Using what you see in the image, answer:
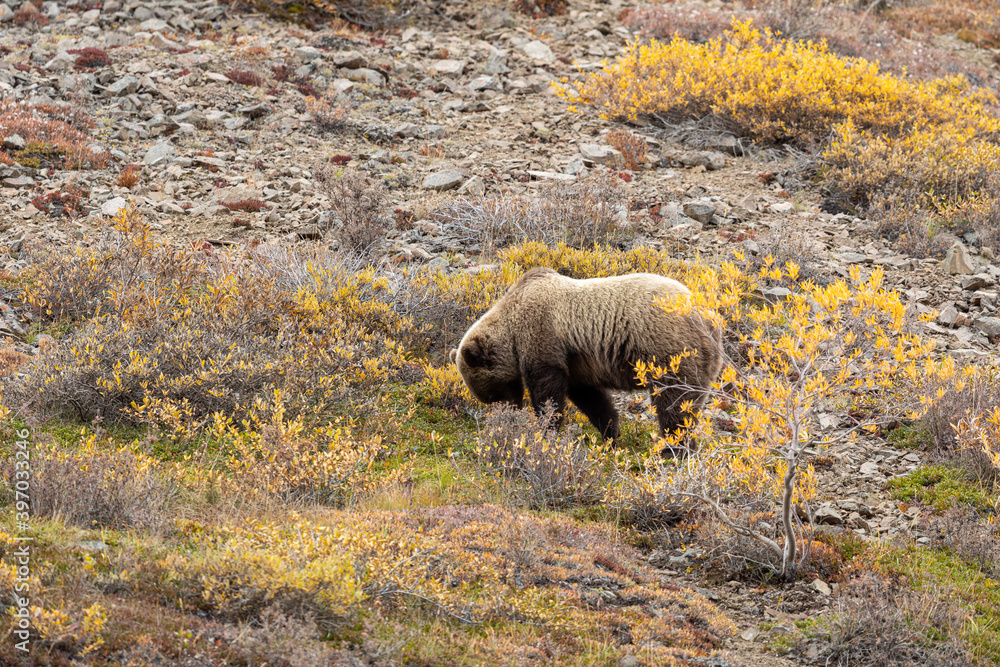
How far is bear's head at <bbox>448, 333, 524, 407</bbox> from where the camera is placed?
8469mm

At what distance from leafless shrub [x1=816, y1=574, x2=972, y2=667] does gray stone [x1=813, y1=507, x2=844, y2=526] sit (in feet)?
5.08


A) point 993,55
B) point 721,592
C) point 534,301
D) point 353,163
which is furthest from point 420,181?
point 993,55

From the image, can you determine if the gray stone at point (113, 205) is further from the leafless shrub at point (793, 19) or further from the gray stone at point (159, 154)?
the leafless shrub at point (793, 19)

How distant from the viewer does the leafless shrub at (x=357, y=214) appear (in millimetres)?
11727

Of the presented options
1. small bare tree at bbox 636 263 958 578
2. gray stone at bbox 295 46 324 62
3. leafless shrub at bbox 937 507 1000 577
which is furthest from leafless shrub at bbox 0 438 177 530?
gray stone at bbox 295 46 324 62

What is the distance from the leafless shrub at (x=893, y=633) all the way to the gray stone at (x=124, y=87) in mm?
15914

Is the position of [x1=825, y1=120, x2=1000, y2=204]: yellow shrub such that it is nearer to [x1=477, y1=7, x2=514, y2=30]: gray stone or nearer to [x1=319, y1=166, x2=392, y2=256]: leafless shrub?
[x1=319, y1=166, x2=392, y2=256]: leafless shrub

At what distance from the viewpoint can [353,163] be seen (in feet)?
48.3

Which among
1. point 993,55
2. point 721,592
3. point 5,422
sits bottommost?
point 721,592

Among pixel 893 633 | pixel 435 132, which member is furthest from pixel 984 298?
pixel 435 132

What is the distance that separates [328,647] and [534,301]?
471 cm

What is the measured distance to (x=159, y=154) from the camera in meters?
14.2

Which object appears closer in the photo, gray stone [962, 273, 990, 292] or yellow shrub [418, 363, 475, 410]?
yellow shrub [418, 363, 475, 410]

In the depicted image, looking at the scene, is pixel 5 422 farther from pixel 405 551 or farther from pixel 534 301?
pixel 534 301
